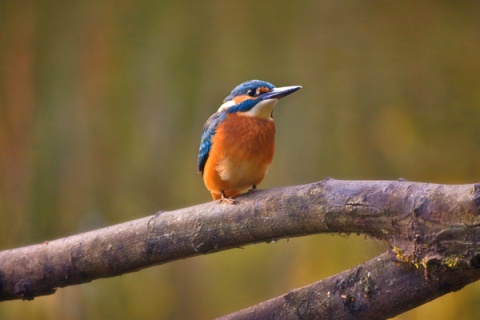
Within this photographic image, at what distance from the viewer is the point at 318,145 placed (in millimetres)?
3631

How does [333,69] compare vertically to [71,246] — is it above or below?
above

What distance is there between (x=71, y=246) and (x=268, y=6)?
2.25 metres

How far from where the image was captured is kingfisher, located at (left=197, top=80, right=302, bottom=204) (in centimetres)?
223

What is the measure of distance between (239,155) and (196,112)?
5.62ft

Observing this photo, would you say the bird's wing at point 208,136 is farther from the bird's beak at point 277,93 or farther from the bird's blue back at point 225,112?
the bird's beak at point 277,93

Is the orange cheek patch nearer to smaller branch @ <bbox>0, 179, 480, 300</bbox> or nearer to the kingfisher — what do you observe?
the kingfisher

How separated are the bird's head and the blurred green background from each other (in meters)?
1.26

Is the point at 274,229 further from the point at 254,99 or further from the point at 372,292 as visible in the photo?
the point at 254,99

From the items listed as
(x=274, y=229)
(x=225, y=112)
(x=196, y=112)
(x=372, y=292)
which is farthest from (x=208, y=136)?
(x=196, y=112)

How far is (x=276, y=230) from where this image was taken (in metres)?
1.77

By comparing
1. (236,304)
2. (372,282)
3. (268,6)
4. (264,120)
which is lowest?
(236,304)

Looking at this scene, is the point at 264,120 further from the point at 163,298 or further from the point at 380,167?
the point at 163,298

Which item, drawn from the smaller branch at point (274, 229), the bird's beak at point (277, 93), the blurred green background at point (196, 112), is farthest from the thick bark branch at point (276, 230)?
the blurred green background at point (196, 112)

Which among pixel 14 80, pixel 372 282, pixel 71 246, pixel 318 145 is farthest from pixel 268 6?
pixel 372 282
